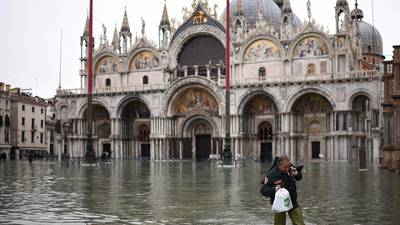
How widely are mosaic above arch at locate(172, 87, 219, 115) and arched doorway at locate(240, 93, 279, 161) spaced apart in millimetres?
3477

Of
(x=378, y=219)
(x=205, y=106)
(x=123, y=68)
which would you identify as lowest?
(x=378, y=219)

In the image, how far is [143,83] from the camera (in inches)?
2704

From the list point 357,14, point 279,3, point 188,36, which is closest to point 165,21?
point 188,36

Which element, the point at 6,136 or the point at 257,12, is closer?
the point at 257,12

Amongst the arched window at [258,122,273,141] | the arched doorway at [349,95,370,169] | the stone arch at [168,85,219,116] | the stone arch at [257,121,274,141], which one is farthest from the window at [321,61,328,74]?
the stone arch at [168,85,219,116]

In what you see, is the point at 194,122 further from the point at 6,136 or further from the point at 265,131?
the point at 6,136

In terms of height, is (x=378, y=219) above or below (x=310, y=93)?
below

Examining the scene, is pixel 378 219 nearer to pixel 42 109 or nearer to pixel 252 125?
pixel 252 125

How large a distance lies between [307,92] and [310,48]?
15.7 feet

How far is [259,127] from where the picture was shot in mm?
62656

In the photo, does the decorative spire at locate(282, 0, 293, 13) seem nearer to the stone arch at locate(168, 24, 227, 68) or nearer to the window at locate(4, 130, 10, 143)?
the stone arch at locate(168, 24, 227, 68)


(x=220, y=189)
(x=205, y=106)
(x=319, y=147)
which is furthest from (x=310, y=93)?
(x=220, y=189)

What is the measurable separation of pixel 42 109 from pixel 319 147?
144 feet

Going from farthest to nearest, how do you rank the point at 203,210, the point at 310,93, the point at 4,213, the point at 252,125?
the point at 252,125 < the point at 310,93 < the point at 203,210 < the point at 4,213
